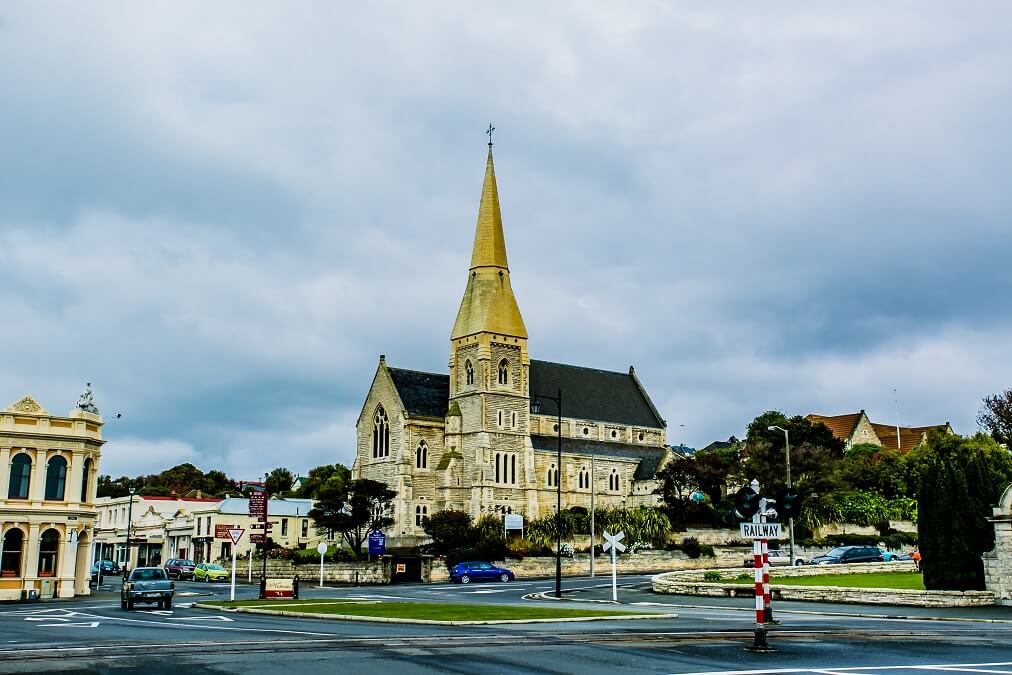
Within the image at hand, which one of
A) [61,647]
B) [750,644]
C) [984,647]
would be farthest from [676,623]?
[61,647]

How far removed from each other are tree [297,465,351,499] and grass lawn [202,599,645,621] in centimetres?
8146

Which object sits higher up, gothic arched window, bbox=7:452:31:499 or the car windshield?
gothic arched window, bbox=7:452:31:499

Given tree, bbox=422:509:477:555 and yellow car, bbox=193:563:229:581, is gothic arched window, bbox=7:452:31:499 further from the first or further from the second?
tree, bbox=422:509:477:555

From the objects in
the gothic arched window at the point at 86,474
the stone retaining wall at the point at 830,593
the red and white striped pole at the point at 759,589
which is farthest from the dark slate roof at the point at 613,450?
the red and white striped pole at the point at 759,589

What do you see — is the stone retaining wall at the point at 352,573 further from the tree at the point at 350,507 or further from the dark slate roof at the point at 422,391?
the dark slate roof at the point at 422,391

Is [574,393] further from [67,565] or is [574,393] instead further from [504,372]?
[67,565]

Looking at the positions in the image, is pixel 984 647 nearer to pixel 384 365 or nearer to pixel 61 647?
pixel 61 647

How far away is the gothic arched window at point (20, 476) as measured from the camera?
164 feet

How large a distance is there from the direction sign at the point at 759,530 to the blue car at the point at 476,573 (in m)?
41.8

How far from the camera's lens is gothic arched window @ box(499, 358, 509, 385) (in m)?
95.2

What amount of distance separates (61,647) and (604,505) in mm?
81792

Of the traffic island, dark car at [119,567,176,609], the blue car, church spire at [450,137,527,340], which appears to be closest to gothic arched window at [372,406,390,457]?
church spire at [450,137,527,340]

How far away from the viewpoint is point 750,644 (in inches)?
770

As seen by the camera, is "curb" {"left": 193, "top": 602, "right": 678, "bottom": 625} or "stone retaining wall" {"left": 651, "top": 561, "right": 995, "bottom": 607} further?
"stone retaining wall" {"left": 651, "top": 561, "right": 995, "bottom": 607}
